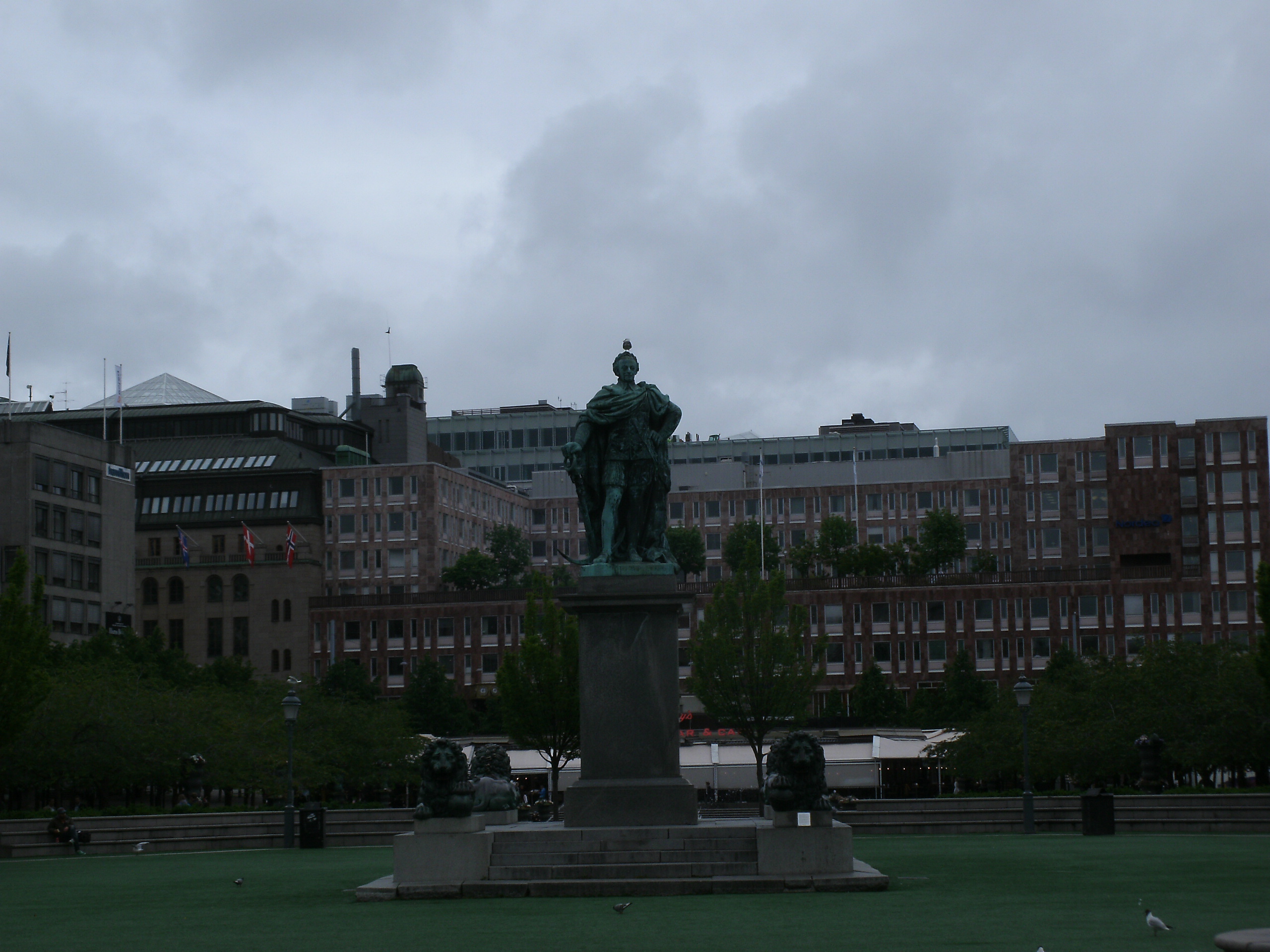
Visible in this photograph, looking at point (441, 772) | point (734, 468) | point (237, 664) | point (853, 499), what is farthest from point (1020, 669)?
point (441, 772)

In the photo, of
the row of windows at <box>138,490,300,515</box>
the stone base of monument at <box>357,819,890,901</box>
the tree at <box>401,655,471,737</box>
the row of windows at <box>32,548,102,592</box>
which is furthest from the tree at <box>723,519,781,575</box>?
the stone base of monument at <box>357,819,890,901</box>

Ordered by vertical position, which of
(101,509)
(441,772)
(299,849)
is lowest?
(299,849)

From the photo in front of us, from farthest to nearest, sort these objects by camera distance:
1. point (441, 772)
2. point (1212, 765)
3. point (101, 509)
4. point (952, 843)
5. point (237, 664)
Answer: point (101, 509) < point (237, 664) < point (1212, 765) < point (952, 843) < point (441, 772)

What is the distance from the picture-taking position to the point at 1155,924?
57.7 feet

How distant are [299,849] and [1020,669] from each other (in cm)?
8501

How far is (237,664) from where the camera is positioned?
3649 inches

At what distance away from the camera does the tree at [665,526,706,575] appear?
138625 mm

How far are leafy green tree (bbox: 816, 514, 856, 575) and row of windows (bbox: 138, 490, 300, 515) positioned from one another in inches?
1606

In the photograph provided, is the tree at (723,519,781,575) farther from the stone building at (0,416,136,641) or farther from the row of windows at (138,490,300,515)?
the stone building at (0,416,136,641)

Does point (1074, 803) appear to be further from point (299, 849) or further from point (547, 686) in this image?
point (547, 686)

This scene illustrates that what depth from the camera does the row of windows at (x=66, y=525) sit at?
99.2 meters

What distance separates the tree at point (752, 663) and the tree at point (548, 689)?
653 cm

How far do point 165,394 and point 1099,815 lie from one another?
436ft

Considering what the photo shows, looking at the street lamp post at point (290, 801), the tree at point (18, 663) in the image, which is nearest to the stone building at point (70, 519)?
the tree at point (18, 663)
